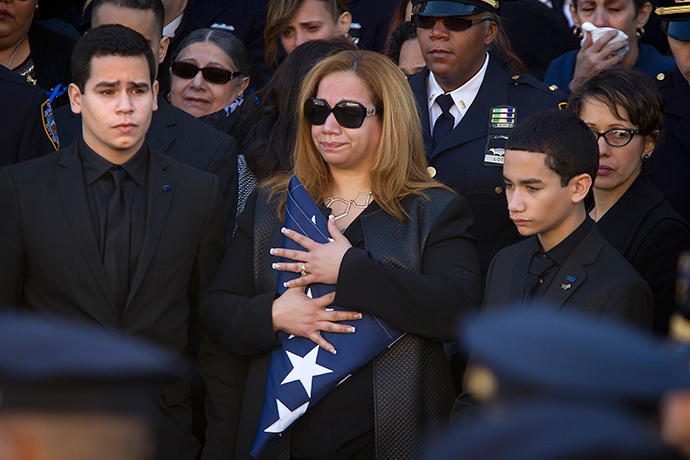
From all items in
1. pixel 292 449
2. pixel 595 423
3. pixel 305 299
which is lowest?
pixel 292 449

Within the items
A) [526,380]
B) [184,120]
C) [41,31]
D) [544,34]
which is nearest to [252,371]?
[184,120]

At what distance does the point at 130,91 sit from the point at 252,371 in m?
1.25

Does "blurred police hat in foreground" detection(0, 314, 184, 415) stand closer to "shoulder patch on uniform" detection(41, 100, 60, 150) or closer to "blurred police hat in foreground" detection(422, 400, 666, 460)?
"blurred police hat in foreground" detection(422, 400, 666, 460)

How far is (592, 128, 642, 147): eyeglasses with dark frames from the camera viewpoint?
3635 millimetres

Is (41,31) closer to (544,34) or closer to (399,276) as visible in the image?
(399,276)

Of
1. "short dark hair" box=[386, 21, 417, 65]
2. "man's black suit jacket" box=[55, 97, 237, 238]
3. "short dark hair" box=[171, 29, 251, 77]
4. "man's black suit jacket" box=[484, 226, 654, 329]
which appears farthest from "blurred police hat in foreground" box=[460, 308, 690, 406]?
"short dark hair" box=[386, 21, 417, 65]

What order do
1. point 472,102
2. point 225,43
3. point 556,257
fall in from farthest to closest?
point 225,43 → point 472,102 → point 556,257

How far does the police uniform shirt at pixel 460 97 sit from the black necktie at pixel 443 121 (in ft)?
0.08

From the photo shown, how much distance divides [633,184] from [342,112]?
1.30 metres

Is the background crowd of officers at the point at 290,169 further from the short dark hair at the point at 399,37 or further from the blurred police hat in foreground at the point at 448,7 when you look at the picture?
the short dark hair at the point at 399,37

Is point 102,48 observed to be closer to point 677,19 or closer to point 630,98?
point 630,98

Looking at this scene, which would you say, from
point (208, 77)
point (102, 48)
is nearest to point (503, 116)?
point (208, 77)

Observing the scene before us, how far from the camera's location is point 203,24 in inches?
A: 260

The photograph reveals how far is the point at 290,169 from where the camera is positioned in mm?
3953
